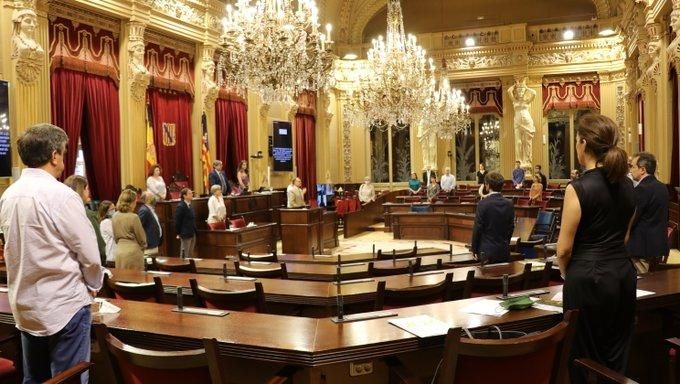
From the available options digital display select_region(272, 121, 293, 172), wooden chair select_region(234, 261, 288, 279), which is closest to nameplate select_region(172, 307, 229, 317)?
wooden chair select_region(234, 261, 288, 279)

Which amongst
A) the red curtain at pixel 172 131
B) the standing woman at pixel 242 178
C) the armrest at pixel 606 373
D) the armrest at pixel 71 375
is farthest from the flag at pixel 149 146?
the armrest at pixel 606 373

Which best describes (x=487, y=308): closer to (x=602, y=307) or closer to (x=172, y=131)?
(x=602, y=307)

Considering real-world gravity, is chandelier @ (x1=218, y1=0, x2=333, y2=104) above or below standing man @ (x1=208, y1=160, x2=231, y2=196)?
above

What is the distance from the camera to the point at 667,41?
10.8 metres

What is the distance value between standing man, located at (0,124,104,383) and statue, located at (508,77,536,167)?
658 inches

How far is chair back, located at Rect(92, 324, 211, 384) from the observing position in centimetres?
200

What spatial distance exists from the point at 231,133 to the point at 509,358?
1184 centimetres

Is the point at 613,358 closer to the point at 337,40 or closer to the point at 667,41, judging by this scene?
the point at 667,41

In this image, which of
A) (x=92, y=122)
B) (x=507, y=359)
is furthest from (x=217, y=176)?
(x=507, y=359)

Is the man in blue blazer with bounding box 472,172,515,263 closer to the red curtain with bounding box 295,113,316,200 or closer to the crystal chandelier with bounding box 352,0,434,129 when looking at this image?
the crystal chandelier with bounding box 352,0,434,129

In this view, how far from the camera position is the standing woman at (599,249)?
2369 mm

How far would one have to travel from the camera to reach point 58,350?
2381 mm

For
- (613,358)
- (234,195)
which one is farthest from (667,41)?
(613,358)

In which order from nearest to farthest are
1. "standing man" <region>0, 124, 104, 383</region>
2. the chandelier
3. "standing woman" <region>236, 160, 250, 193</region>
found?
"standing man" <region>0, 124, 104, 383</region> < the chandelier < "standing woman" <region>236, 160, 250, 193</region>
